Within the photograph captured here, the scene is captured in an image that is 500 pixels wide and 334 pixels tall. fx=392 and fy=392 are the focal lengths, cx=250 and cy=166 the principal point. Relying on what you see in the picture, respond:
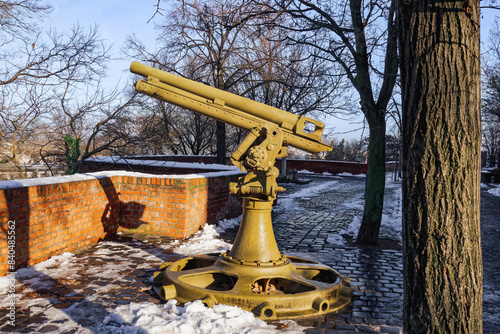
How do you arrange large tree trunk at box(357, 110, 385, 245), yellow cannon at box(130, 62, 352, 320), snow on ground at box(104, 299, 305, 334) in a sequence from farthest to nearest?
large tree trunk at box(357, 110, 385, 245)
yellow cannon at box(130, 62, 352, 320)
snow on ground at box(104, 299, 305, 334)

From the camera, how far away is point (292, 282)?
4.38 metres

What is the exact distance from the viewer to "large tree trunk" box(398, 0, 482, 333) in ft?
6.05

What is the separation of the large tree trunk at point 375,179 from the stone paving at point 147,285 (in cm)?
33

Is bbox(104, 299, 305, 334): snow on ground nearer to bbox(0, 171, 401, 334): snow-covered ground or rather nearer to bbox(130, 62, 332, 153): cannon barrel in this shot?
bbox(0, 171, 401, 334): snow-covered ground

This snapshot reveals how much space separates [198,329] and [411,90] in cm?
247

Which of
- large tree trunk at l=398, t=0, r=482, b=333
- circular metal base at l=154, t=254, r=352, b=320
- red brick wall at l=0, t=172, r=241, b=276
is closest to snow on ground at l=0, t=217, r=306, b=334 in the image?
circular metal base at l=154, t=254, r=352, b=320

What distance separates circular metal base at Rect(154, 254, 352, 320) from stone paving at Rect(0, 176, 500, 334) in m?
0.16

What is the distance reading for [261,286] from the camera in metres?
4.32

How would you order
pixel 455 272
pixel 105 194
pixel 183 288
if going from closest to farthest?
pixel 455 272
pixel 183 288
pixel 105 194

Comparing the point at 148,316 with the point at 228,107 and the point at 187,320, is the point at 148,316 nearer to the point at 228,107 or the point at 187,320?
the point at 187,320

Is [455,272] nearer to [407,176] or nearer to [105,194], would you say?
[407,176]

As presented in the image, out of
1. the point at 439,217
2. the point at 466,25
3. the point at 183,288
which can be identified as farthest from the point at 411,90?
the point at 183,288

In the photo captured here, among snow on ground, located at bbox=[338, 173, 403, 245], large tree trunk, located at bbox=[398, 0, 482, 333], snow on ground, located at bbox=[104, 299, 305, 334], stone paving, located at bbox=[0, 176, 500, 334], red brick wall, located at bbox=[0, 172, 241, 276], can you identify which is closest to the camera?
large tree trunk, located at bbox=[398, 0, 482, 333]

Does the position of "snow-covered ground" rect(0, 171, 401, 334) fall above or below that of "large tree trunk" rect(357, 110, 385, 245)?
below
